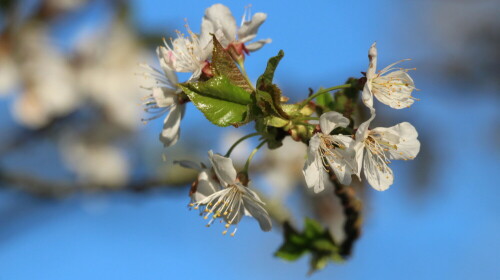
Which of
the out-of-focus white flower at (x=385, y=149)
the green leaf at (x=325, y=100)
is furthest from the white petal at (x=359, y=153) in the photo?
the green leaf at (x=325, y=100)

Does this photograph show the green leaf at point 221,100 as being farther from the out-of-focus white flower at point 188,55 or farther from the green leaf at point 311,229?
the green leaf at point 311,229

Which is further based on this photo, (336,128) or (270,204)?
A: (270,204)

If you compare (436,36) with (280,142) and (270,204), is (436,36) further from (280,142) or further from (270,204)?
(280,142)

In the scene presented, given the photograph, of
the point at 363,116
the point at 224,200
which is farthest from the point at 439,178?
the point at 224,200

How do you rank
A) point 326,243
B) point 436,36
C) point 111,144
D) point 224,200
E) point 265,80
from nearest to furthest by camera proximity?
point 265,80
point 224,200
point 326,243
point 111,144
point 436,36

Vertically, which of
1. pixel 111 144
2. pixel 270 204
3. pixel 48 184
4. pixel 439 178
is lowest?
pixel 439 178

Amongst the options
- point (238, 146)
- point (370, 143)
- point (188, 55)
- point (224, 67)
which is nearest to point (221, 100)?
point (224, 67)
